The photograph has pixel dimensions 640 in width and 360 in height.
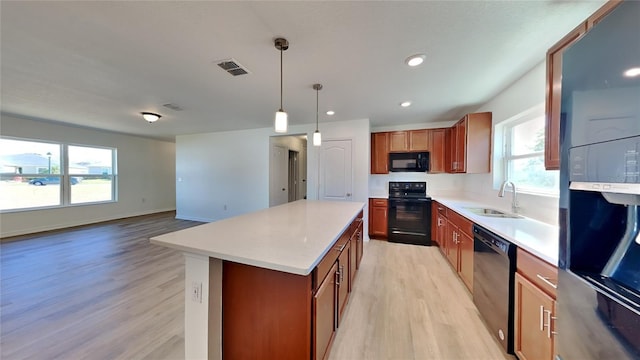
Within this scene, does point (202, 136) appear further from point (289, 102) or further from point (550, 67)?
point (550, 67)

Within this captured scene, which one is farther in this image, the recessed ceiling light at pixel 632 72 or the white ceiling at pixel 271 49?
the white ceiling at pixel 271 49

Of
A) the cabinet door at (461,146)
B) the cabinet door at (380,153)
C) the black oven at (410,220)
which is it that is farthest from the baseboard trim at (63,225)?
the cabinet door at (461,146)

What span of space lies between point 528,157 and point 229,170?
224 inches

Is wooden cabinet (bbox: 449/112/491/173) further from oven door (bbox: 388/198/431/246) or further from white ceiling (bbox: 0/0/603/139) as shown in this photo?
oven door (bbox: 388/198/431/246)

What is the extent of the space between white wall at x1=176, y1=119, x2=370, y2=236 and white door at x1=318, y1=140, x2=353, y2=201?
125 mm

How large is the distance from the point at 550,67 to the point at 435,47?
79 centimetres

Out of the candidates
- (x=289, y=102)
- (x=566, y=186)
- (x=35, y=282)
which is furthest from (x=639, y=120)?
(x=35, y=282)

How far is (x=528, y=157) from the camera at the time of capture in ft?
Answer: 8.00

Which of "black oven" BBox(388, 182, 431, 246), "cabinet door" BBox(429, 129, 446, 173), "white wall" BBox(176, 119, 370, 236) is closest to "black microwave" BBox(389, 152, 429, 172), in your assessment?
"cabinet door" BBox(429, 129, 446, 173)

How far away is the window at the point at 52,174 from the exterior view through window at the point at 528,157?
883 centimetres

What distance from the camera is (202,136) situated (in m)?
5.82

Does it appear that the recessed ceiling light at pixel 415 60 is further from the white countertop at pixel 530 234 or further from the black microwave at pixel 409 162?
the black microwave at pixel 409 162

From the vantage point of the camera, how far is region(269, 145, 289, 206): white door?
520 centimetres

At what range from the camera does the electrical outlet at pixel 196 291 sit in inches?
48.5
